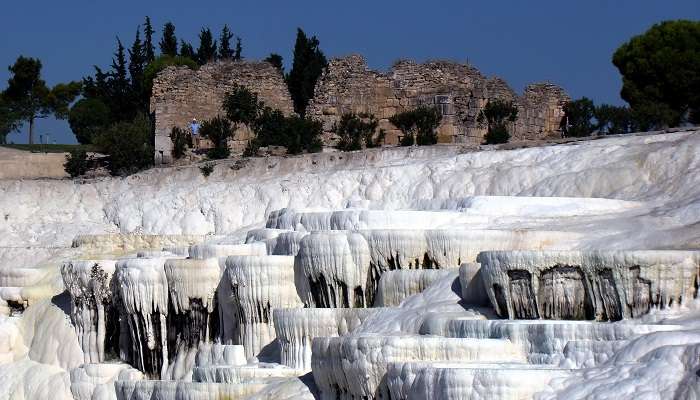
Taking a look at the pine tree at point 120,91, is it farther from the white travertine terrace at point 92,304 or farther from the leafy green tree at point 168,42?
the white travertine terrace at point 92,304

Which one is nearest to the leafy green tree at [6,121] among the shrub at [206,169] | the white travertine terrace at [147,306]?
the shrub at [206,169]

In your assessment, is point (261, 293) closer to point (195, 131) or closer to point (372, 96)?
point (372, 96)

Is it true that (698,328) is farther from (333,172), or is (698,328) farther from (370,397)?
(333,172)

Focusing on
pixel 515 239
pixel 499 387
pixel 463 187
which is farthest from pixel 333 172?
pixel 499 387

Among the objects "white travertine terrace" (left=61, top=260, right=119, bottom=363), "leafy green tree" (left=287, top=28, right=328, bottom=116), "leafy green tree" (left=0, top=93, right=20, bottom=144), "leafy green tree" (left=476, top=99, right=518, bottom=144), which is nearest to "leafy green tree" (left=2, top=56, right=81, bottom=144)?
"leafy green tree" (left=0, top=93, right=20, bottom=144)

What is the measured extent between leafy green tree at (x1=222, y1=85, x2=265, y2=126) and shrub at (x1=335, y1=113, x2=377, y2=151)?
2119 millimetres

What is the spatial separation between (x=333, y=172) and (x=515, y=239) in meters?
12.0

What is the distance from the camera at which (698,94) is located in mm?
36500

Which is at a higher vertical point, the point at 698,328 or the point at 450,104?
the point at 450,104

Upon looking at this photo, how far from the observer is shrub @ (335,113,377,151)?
3416cm

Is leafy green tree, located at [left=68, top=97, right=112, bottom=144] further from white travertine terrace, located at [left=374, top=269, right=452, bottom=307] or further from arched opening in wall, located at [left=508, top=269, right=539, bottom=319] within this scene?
arched opening in wall, located at [left=508, top=269, right=539, bottom=319]

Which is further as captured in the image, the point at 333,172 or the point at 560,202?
the point at 333,172

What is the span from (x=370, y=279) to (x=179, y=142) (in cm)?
1715

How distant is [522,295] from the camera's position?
16016 millimetres
